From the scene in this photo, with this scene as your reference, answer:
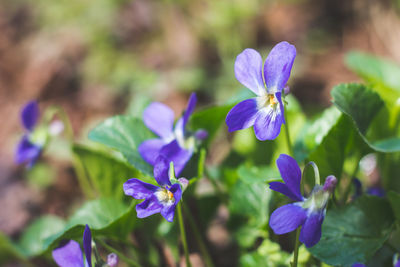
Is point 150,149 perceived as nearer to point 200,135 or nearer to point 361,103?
point 200,135

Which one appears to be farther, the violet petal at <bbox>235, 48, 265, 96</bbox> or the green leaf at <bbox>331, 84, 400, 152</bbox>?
the green leaf at <bbox>331, 84, 400, 152</bbox>

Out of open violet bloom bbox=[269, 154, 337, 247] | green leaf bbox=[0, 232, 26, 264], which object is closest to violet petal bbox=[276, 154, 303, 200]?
open violet bloom bbox=[269, 154, 337, 247]

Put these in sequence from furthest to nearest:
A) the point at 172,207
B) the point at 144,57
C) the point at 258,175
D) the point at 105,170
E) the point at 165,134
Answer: the point at 144,57
the point at 105,170
the point at 165,134
the point at 258,175
the point at 172,207

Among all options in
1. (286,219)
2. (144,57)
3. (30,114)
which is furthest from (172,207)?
(144,57)

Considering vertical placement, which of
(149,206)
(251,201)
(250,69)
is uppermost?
(250,69)

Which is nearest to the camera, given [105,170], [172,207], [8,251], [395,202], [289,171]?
[289,171]

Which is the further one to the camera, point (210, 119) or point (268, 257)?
point (210, 119)

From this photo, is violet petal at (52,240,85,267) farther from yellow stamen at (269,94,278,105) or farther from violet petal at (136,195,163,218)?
yellow stamen at (269,94,278,105)

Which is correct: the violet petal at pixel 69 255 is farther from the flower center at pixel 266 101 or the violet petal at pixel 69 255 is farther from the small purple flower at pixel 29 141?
the flower center at pixel 266 101
